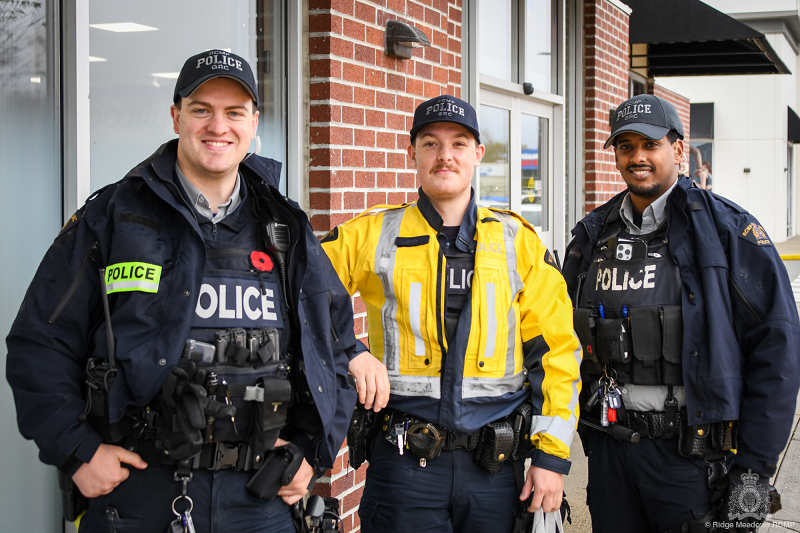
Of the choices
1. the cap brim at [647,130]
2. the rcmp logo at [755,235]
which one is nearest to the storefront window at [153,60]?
the cap brim at [647,130]

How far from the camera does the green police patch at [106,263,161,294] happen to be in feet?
6.76

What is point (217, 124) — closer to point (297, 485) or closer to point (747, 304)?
point (297, 485)

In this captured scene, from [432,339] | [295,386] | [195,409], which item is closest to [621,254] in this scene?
[432,339]

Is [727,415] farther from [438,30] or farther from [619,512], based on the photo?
[438,30]

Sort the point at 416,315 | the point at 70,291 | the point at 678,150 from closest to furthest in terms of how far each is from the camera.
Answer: the point at 70,291
the point at 416,315
the point at 678,150

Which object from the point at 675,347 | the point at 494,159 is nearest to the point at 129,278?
the point at 675,347

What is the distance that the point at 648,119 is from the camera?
10.7ft

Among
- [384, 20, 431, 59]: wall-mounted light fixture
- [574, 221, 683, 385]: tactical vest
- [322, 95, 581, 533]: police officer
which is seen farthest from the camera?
[384, 20, 431, 59]: wall-mounted light fixture

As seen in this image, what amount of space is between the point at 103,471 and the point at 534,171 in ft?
18.5

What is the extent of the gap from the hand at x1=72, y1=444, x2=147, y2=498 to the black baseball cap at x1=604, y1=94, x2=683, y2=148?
2.45 meters

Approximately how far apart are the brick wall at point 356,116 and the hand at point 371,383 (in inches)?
46.2

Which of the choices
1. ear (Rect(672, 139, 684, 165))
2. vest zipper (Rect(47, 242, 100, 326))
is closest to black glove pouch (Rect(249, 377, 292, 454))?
vest zipper (Rect(47, 242, 100, 326))

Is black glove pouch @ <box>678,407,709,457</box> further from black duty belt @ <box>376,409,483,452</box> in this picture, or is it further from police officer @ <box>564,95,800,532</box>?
black duty belt @ <box>376,409,483,452</box>

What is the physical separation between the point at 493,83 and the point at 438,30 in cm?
126
